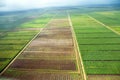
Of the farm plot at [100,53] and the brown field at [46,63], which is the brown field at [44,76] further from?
the farm plot at [100,53]

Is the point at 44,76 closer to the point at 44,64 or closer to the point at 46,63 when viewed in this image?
the point at 44,64

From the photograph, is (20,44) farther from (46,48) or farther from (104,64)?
(104,64)

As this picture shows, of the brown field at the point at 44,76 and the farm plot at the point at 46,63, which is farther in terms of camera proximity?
the farm plot at the point at 46,63

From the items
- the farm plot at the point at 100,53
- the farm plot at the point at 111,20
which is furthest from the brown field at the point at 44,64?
the farm plot at the point at 111,20

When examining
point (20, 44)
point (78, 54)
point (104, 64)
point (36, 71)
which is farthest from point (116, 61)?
point (20, 44)

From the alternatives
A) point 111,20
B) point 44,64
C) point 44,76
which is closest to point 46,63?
point 44,64

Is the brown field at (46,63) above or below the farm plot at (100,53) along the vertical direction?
above

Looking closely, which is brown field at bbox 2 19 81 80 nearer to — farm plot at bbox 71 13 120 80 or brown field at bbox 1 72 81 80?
brown field at bbox 1 72 81 80

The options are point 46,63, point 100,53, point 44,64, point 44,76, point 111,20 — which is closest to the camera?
point 44,76
